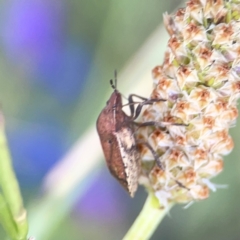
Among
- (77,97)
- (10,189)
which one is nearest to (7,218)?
(10,189)

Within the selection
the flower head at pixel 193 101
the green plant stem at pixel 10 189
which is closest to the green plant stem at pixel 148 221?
the flower head at pixel 193 101

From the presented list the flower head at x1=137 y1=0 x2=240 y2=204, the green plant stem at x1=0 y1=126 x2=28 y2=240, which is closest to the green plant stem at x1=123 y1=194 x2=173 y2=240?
the flower head at x1=137 y1=0 x2=240 y2=204

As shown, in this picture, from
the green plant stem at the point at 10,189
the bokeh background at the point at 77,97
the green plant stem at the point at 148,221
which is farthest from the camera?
the bokeh background at the point at 77,97

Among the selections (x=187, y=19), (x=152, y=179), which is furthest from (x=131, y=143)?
(x=187, y=19)

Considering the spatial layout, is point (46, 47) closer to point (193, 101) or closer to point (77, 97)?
point (77, 97)

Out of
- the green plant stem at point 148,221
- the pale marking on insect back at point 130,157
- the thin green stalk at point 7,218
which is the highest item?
the thin green stalk at point 7,218

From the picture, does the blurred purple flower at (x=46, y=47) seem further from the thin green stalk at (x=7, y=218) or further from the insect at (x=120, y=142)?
the thin green stalk at (x=7, y=218)

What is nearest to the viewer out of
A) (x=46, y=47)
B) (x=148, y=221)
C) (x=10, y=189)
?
(x=10, y=189)

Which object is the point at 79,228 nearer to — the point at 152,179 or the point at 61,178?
the point at 61,178
